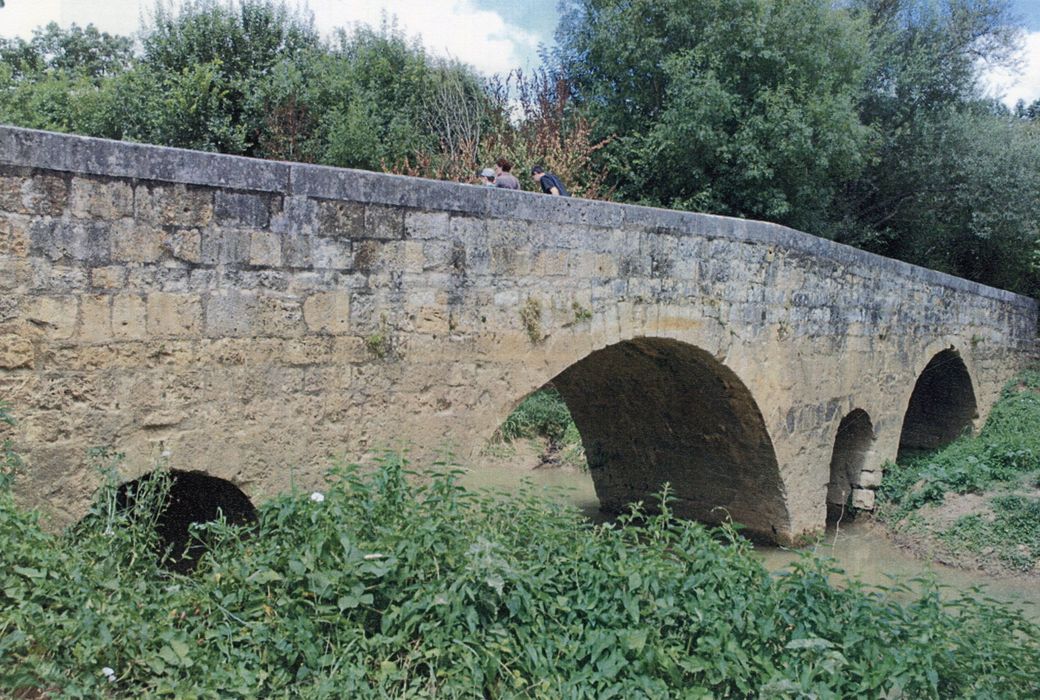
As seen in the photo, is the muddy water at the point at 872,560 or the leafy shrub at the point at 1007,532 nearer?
the muddy water at the point at 872,560

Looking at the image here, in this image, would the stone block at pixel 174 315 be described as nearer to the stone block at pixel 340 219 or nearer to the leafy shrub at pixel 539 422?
the stone block at pixel 340 219

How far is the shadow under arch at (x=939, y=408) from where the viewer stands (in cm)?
1409

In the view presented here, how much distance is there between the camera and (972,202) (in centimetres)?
1825

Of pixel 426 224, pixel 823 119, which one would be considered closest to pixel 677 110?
pixel 823 119

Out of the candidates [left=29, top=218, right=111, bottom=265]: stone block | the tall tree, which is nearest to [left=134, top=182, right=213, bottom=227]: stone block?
[left=29, top=218, right=111, bottom=265]: stone block

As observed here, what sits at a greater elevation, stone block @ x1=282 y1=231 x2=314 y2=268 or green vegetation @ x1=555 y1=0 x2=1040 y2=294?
green vegetation @ x1=555 y1=0 x2=1040 y2=294

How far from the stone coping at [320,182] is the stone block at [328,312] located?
512 millimetres

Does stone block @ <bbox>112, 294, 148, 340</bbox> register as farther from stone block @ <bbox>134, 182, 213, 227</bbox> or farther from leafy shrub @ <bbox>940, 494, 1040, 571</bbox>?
leafy shrub @ <bbox>940, 494, 1040, 571</bbox>

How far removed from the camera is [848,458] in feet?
37.8

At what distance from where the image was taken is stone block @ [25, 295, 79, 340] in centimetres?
Answer: 422

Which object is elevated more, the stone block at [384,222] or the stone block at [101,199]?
the stone block at [384,222]

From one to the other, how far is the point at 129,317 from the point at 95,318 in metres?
0.15

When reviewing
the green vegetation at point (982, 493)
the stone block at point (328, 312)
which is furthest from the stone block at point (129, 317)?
the green vegetation at point (982, 493)

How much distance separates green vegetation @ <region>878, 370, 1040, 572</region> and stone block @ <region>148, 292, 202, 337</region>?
796cm
